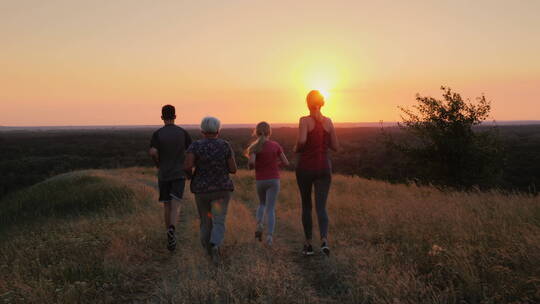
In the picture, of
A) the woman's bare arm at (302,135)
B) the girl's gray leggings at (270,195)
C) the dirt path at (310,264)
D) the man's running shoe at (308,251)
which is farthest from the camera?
the girl's gray leggings at (270,195)

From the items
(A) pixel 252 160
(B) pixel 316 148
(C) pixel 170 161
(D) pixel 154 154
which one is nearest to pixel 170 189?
(C) pixel 170 161

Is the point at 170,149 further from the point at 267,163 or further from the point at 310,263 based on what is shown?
the point at 310,263

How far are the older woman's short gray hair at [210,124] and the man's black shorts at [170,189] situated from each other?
4.11 ft

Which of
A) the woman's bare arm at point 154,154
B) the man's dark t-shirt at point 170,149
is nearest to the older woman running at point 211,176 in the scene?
the man's dark t-shirt at point 170,149

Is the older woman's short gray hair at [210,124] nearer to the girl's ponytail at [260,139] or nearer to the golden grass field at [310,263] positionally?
the girl's ponytail at [260,139]

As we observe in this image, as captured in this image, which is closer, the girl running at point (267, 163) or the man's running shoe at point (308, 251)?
the man's running shoe at point (308, 251)

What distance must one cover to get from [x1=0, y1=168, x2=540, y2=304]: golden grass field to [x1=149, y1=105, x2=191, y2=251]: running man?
A: 0.69m

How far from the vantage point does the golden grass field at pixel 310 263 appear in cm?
389

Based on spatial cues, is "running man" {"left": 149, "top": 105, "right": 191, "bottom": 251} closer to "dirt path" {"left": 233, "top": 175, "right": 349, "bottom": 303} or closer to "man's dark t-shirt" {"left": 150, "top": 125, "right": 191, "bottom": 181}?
"man's dark t-shirt" {"left": 150, "top": 125, "right": 191, "bottom": 181}

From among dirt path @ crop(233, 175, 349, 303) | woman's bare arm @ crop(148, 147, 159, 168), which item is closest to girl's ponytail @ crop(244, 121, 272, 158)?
woman's bare arm @ crop(148, 147, 159, 168)

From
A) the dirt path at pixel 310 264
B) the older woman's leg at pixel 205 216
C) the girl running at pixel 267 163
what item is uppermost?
the girl running at pixel 267 163

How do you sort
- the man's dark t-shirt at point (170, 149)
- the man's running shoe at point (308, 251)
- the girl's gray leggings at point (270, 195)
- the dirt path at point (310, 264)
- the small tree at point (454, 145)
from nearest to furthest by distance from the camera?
the dirt path at point (310, 264), the man's running shoe at point (308, 251), the man's dark t-shirt at point (170, 149), the girl's gray leggings at point (270, 195), the small tree at point (454, 145)

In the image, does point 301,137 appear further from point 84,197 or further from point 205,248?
point 84,197

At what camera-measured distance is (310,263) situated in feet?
18.0
